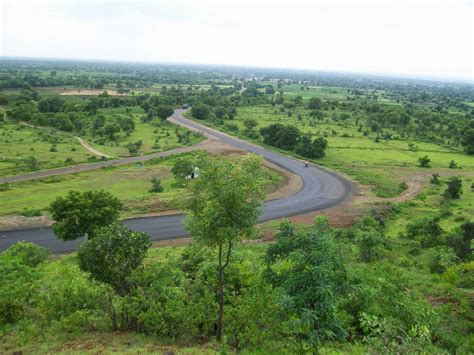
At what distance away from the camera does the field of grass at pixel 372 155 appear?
64.6 meters

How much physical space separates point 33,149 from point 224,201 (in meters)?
67.1

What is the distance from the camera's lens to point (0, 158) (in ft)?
207

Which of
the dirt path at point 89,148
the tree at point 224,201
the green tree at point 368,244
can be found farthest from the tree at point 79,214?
the dirt path at point 89,148

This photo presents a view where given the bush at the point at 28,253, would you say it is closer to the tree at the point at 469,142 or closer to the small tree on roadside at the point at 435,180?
the small tree on roadside at the point at 435,180

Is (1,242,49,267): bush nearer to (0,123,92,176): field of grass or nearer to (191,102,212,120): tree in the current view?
(0,123,92,176): field of grass

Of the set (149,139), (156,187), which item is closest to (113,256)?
(156,187)

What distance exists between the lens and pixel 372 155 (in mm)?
80875

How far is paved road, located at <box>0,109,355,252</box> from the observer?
3644cm

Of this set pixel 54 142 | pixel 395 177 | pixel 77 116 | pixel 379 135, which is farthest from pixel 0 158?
pixel 379 135

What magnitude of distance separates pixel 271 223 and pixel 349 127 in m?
80.3

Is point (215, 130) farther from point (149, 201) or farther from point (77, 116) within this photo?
point (149, 201)

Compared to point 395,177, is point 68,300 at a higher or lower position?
higher

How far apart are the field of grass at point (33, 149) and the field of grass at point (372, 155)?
A: 39009 millimetres

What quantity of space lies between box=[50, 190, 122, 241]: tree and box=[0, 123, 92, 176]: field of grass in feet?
99.4
